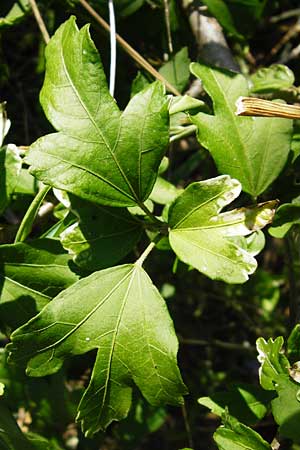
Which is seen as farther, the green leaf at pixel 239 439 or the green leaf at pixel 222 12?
the green leaf at pixel 222 12

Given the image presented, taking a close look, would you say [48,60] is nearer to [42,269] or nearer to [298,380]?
[42,269]

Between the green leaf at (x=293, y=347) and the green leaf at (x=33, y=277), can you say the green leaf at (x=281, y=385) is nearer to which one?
the green leaf at (x=293, y=347)

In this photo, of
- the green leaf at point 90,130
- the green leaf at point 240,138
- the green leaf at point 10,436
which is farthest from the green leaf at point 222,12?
the green leaf at point 10,436

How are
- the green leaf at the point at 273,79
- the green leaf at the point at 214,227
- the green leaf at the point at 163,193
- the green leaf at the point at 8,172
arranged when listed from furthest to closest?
the green leaf at the point at 273,79, the green leaf at the point at 163,193, the green leaf at the point at 8,172, the green leaf at the point at 214,227

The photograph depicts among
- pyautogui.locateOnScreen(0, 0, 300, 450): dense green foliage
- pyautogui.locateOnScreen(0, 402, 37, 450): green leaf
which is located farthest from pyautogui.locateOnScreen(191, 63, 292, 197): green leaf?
pyautogui.locateOnScreen(0, 402, 37, 450): green leaf

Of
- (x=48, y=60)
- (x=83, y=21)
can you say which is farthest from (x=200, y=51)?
(x=48, y=60)

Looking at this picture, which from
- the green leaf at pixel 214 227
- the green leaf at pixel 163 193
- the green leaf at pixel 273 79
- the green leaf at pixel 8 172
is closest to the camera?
the green leaf at pixel 214 227
